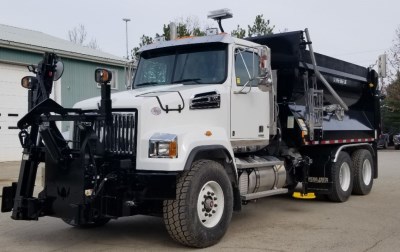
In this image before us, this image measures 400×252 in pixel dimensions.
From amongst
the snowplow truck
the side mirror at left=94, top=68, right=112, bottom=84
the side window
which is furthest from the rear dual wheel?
the side mirror at left=94, top=68, right=112, bottom=84

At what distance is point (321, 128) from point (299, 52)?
1.52 m

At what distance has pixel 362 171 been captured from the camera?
436 inches

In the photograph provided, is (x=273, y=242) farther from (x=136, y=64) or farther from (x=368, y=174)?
(x=368, y=174)

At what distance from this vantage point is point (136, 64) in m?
8.42

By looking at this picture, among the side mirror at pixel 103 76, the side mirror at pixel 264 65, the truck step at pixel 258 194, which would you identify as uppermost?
the side mirror at pixel 264 65

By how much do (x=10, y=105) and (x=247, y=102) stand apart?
12596 mm

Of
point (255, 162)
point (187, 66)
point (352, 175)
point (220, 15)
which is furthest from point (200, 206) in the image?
point (352, 175)

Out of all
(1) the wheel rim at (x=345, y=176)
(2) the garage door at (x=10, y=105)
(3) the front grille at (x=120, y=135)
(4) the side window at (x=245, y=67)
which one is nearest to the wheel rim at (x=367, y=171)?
(1) the wheel rim at (x=345, y=176)

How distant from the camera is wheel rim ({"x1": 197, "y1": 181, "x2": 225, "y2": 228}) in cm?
632

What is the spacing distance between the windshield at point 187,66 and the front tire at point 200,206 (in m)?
1.43

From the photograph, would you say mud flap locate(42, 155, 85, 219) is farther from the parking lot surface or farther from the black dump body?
the black dump body

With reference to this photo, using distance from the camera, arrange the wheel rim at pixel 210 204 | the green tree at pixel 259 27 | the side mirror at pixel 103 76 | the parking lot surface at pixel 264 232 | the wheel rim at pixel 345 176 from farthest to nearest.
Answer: the green tree at pixel 259 27 < the wheel rim at pixel 345 176 < the parking lot surface at pixel 264 232 < the wheel rim at pixel 210 204 < the side mirror at pixel 103 76

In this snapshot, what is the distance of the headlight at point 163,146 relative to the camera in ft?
19.5

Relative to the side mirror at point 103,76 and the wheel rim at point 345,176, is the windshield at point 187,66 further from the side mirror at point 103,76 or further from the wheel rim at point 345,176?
the wheel rim at point 345,176
